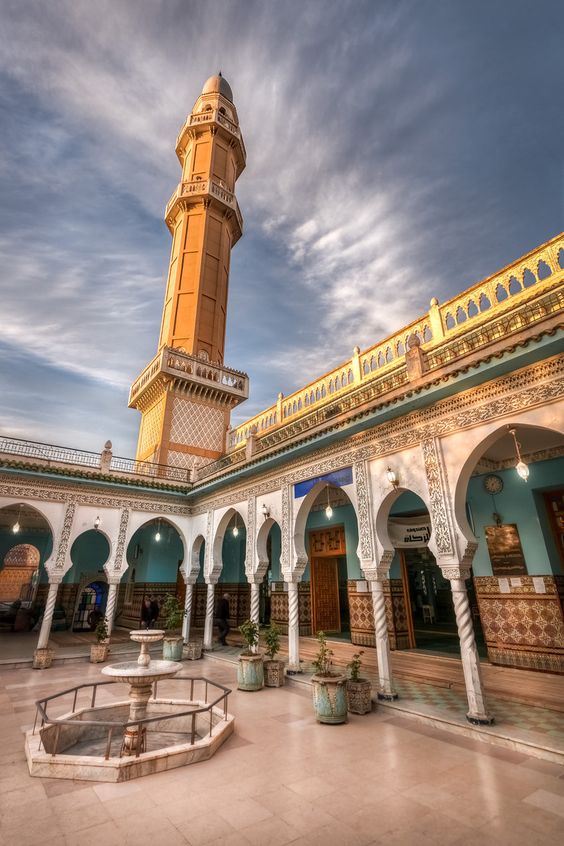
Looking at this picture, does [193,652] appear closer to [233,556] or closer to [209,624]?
[209,624]

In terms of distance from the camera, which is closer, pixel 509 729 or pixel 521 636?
pixel 509 729

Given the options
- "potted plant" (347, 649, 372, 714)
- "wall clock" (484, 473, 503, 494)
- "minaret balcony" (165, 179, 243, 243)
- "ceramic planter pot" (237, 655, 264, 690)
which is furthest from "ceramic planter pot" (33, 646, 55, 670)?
"minaret balcony" (165, 179, 243, 243)

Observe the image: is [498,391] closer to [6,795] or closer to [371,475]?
[371,475]

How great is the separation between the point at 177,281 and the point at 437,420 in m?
15.5

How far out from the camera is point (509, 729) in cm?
486

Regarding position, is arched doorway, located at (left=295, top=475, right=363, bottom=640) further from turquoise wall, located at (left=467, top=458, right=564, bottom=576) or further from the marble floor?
the marble floor

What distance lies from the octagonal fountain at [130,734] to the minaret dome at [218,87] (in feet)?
96.6

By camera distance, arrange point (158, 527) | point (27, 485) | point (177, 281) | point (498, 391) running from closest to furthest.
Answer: point (498, 391)
point (27, 485)
point (158, 527)
point (177, 281)

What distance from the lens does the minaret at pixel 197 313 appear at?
15984mm

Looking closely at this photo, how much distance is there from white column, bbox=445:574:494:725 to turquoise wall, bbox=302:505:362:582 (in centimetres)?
482

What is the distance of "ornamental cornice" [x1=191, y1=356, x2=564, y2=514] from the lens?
5.27 meters

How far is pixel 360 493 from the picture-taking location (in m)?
7.38

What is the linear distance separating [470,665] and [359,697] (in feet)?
5.45

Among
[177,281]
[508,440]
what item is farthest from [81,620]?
[508,440]
